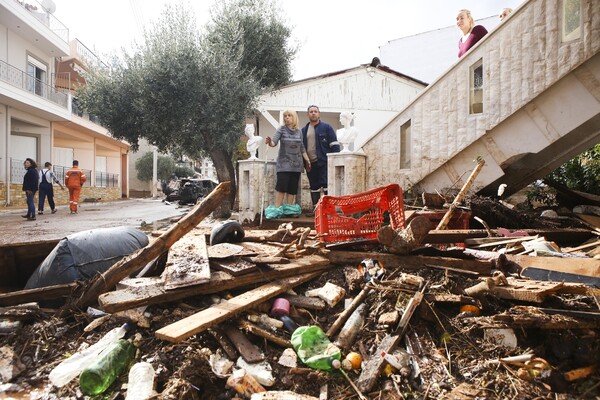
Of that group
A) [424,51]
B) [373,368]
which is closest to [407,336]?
[373,368]

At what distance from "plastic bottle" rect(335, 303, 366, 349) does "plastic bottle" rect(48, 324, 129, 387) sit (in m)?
1.66

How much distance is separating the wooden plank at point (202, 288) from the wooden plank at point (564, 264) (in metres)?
1.83

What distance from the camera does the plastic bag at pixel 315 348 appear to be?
88.6 inches

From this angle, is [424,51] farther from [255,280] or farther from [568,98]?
[255,280]

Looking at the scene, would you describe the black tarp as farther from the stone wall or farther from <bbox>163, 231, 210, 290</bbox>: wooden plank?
the stone wall

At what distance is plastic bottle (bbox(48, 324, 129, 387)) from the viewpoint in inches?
90.8

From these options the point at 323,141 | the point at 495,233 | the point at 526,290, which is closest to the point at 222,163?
the point at 323,141

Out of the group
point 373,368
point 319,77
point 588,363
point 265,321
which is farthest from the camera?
point 319,77

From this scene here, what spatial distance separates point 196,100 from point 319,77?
4825 millimetres

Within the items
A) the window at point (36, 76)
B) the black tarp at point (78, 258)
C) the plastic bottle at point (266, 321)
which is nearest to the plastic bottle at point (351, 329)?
the plastic bottle at point (266, 321)

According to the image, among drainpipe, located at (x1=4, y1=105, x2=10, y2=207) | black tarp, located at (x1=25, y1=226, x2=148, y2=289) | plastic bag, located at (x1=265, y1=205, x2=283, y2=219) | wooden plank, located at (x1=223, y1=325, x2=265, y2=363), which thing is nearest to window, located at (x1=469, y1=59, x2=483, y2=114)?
plastic bag, located at (x1=265, y1=205, x2=283, y2=219)

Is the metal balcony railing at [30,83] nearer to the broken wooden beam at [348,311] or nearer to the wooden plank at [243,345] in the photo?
the wooden plank at [243,345]

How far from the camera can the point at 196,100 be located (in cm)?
1021

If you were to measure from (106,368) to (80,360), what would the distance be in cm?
37
